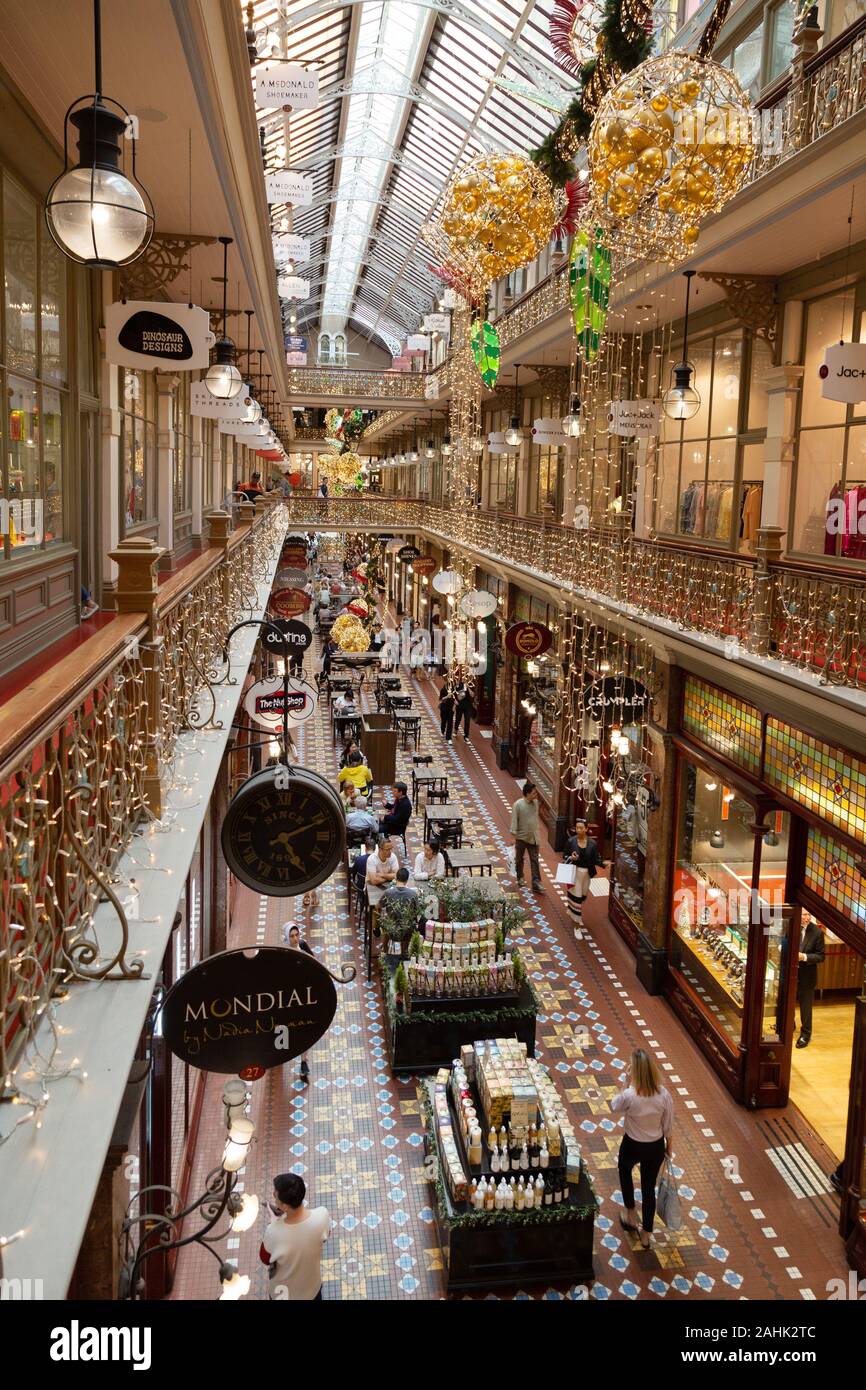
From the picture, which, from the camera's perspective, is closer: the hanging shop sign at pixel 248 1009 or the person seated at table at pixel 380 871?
the hanging shop sign at pixel 248 1009

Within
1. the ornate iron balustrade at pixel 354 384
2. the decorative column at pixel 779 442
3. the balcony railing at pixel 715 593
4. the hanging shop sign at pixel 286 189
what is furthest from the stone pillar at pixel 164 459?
the ornate iron balustrade at pixel 354 384

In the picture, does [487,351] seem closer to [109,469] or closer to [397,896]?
[109,469]

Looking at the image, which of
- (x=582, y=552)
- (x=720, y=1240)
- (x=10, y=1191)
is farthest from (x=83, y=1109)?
(x=582, y=552)

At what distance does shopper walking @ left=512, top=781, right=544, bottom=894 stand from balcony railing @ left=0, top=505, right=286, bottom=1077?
8.81 meters

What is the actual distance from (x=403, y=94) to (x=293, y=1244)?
20.6 metres

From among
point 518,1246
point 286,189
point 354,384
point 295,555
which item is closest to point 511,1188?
point 518,1246

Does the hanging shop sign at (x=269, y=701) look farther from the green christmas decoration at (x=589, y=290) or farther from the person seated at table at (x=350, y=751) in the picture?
the person seated at table at (x=350, y=751)

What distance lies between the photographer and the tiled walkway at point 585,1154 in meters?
7.18

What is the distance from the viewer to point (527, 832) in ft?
46.7

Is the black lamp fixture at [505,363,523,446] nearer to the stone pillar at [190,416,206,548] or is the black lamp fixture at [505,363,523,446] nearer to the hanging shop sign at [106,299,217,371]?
the stone pillar at [190,416,206,548]

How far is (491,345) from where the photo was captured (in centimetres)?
1470

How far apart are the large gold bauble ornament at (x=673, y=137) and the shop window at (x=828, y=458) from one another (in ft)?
11.4
